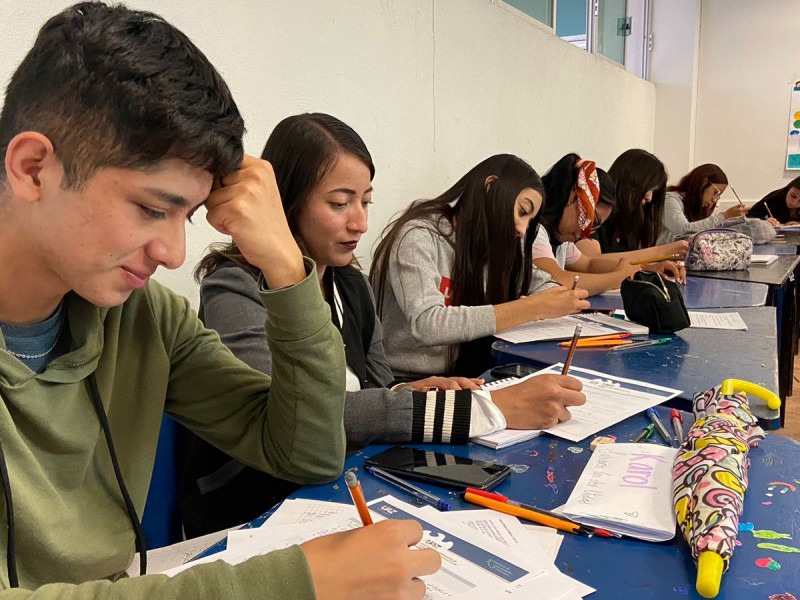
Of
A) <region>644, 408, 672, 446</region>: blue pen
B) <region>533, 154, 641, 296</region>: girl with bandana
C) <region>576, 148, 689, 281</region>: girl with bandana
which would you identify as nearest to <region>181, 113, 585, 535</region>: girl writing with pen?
<region>644, 408, 672, 446</region>: blue pen

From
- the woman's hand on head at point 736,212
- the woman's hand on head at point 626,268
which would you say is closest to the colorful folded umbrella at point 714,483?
the woman's hand on head at point 626,268

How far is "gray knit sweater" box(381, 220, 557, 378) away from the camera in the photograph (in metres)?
1.73

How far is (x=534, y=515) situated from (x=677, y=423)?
0.37m

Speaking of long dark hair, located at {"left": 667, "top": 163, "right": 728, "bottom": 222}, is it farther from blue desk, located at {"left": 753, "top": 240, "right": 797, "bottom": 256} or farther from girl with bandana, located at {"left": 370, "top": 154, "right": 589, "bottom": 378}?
girl with bandana, located at {"left": 370, "top": 154, "right": 589, "bottom": 378}

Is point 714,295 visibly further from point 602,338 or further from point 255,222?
point 255,222

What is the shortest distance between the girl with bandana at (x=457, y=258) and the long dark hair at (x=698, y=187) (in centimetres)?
306

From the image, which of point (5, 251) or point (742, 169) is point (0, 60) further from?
point (742, 169)

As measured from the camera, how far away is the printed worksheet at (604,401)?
1031 mm

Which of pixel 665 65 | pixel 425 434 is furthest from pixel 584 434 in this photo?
pixel 665 65

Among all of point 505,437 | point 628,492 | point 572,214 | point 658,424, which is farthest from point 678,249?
point 628,492

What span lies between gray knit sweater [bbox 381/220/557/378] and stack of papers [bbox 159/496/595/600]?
948 millimetres

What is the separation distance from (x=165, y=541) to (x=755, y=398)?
3.43ft

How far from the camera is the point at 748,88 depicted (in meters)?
5.77

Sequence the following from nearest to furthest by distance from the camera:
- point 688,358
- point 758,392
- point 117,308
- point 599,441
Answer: point 117,308, point 599,441, point 758,392, point 688,358
